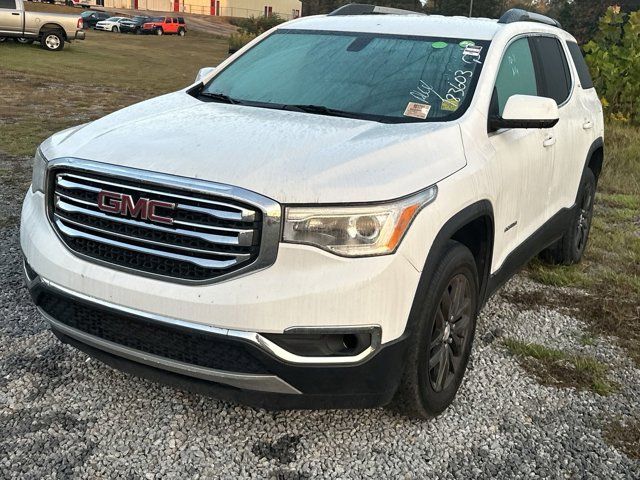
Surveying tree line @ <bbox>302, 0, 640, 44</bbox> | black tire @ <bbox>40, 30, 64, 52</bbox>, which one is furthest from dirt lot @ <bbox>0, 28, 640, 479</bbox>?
tree line @ <bbox>302, 0, 640, 44</bbox>

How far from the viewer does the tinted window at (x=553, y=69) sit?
14.5ft

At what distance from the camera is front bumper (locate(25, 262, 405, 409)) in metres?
2.56

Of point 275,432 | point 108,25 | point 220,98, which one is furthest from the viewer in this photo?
point 108,25

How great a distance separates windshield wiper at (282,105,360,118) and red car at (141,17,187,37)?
45996mm

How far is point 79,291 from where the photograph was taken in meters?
2.78

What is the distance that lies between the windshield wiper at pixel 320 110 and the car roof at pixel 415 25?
0.82 metres

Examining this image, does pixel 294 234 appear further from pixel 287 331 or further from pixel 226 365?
pixel 226 365

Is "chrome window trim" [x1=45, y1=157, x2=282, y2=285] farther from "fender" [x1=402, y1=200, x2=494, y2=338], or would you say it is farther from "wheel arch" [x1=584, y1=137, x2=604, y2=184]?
"wheel arch" [x1=584, y1=137, x2=604, y2=184]

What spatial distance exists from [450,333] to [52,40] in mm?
23956

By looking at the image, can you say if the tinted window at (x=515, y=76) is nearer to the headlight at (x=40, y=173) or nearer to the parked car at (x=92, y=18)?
the headlight at (x=40, y=173)

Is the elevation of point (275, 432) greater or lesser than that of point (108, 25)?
lesser

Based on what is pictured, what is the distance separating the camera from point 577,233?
5.27 metres

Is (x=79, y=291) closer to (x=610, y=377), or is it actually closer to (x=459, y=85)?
(x=459, y=85)

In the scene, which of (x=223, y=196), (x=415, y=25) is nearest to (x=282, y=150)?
(x=223, y=196)
